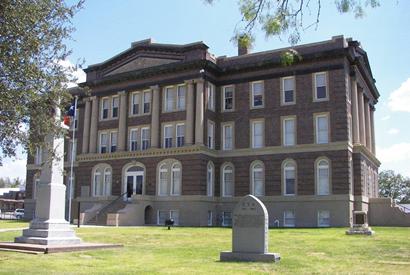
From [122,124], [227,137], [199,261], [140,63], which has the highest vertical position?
[140,63]

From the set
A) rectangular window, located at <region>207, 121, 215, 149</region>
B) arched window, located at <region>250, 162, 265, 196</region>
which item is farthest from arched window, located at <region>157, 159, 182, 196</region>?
arched window, located at <region>250, 162, 265, 196</region>

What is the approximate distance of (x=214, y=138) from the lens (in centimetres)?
4453

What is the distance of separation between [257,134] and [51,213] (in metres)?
27.3

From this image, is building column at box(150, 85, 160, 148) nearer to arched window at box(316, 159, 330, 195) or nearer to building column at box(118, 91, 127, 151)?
building column at box(118, 91, 127, 151)

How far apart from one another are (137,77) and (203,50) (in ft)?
23.2

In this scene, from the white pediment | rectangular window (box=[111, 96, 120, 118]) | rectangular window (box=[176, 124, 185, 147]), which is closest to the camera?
rectangular window (box=[176, 124, 185, 147])

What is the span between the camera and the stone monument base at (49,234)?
1708 cm

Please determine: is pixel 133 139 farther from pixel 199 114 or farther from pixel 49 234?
pixel 49 234

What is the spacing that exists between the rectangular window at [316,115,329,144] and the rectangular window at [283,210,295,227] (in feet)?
19.5

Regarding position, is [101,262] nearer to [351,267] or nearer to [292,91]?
[351,267]

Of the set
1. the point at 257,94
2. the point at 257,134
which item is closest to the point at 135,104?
the point at 257,94

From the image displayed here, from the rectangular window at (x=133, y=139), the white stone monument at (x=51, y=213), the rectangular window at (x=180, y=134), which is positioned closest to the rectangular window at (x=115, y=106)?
the rectangular window at (x=133, y=139)

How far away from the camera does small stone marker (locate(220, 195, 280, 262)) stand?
13758 mm

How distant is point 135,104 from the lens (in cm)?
4741
